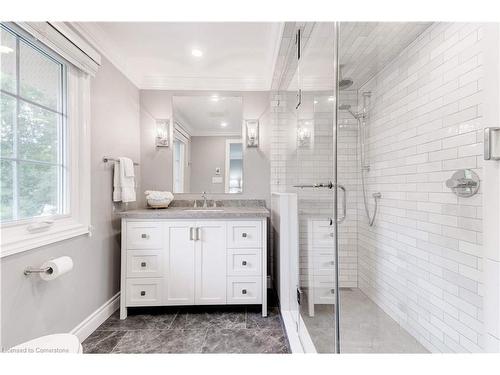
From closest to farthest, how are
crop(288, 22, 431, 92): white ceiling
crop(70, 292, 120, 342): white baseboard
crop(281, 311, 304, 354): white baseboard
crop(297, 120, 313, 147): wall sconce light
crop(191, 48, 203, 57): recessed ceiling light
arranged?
crop(288, 22, 431, 92): white ceiling < crop(281, 311, 304, 354): white baseboard < crop(70, 292, 120, 342): white baseboard < crop(297, 120, 313, 147): wall sconce light < crop(191, 48, 203, 57): recessed ceiling light

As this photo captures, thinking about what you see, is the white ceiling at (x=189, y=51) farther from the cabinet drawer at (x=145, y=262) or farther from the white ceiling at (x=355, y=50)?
the cabinet drawer at (x=145, y=262)

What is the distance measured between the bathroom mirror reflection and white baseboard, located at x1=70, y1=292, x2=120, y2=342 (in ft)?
3.87

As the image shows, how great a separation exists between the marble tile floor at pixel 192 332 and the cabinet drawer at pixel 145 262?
0.37 meters

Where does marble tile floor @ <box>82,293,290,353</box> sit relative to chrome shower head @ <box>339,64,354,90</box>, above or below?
below

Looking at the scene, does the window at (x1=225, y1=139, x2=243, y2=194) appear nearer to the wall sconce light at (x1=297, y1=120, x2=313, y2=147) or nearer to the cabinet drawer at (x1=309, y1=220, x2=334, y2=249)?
the wall sconce light at (x1=297, y1=120, x2=313, y2=147)

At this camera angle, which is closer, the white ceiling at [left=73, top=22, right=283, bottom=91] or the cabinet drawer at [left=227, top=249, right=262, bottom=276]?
the white ceiling at [left=73, top=22, right=283, bottom=91]

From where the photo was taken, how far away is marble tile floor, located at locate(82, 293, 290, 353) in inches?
62.0

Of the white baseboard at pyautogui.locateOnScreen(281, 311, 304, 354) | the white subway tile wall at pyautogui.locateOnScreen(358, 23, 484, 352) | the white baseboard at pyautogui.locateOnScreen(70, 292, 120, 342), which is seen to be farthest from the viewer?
the white baseboard at pyautogui.locateOnScreen(70, 292, 120, 342)

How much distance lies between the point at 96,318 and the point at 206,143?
185cm

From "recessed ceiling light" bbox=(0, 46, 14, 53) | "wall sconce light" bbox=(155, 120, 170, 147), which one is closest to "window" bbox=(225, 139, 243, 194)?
"wall sconce light" bbox=(155, 120, 170, 147)

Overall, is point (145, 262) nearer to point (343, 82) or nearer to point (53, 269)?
point (53, 269)

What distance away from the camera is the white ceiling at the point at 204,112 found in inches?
101
